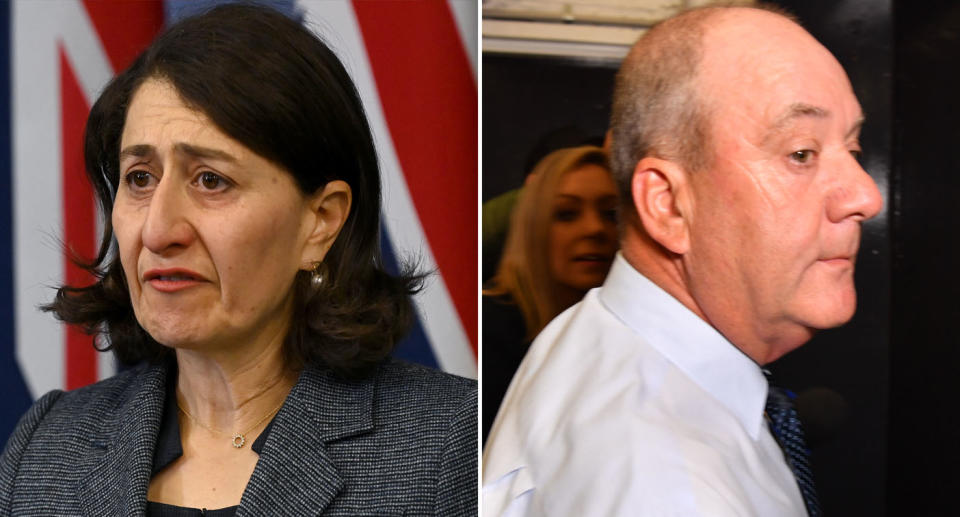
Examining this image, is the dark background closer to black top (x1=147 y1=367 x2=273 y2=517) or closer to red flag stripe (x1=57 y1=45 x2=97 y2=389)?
black top (x1=147 y1=367 x2=273 y2=517)

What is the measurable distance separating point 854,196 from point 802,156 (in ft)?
0.33

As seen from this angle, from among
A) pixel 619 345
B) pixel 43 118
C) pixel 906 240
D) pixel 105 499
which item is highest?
pixel 43 118

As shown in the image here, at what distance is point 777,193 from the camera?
1433 mm

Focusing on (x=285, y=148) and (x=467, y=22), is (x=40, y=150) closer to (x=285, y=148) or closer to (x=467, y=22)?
(x=285, y=148)

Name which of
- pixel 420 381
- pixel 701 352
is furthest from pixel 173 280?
pixel 701 352

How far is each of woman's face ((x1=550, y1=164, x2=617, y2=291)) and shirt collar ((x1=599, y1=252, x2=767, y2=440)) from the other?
0.24 ft

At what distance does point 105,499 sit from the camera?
1565mm

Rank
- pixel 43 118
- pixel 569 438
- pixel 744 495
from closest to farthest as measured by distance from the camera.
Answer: pixel 744 495, pixel 569 438, pixel 43 118

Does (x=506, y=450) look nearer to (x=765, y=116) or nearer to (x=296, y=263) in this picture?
(x=296, y=263)

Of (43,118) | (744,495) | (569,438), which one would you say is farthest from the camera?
(43,118)

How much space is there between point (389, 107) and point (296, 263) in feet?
1.07

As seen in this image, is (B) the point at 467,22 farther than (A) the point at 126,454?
Yes

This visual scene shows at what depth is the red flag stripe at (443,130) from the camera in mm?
1729

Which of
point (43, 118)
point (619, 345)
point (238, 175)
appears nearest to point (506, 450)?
point (619, 345)
